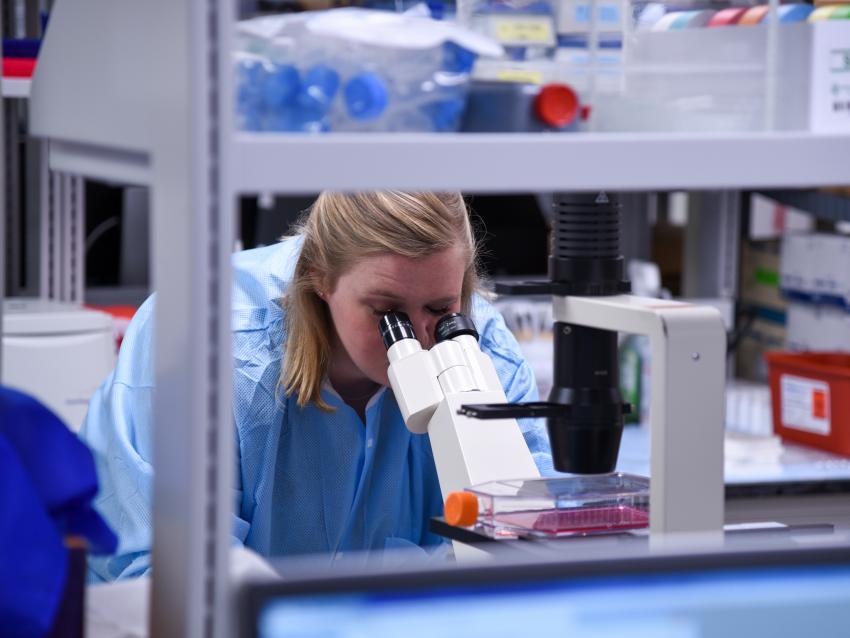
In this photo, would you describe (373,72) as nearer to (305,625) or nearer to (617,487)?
(305,625)

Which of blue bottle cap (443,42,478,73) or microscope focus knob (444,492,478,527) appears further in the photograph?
microscope focus knob (444,492,478,527)

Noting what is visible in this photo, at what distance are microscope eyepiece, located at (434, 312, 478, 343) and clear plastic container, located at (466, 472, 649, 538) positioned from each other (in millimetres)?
237

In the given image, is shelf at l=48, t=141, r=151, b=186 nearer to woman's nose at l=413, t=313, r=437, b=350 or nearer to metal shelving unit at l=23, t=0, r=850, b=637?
metal shelving unit at l=23, t=0, r=850, b=637

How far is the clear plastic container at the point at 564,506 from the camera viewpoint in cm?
112

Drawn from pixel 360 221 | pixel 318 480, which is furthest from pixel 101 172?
pixel 318 480

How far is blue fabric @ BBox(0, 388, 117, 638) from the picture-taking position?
787 mm

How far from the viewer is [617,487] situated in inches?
46.2

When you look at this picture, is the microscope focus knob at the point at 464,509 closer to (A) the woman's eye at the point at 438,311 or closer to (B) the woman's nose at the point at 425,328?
(B) the woman's nose at the point at 425,328

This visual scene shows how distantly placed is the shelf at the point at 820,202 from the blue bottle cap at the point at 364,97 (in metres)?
2.08

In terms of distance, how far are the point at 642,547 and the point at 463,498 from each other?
0.95 ft

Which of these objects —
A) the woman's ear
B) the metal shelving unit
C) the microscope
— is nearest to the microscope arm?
the microscope

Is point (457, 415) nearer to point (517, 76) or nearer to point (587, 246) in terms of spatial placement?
point (587, 246)

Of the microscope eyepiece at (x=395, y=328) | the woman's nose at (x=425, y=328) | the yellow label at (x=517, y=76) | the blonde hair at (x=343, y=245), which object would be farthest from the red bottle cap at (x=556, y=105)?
the blonde hair at (x=343, y=245)

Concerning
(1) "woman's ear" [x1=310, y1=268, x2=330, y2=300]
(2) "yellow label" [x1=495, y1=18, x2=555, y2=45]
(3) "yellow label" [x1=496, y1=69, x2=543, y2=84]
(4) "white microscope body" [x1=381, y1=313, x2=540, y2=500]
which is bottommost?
(4) "white microscope body" [x1=381, y1=313, x2=540, y2=500]
